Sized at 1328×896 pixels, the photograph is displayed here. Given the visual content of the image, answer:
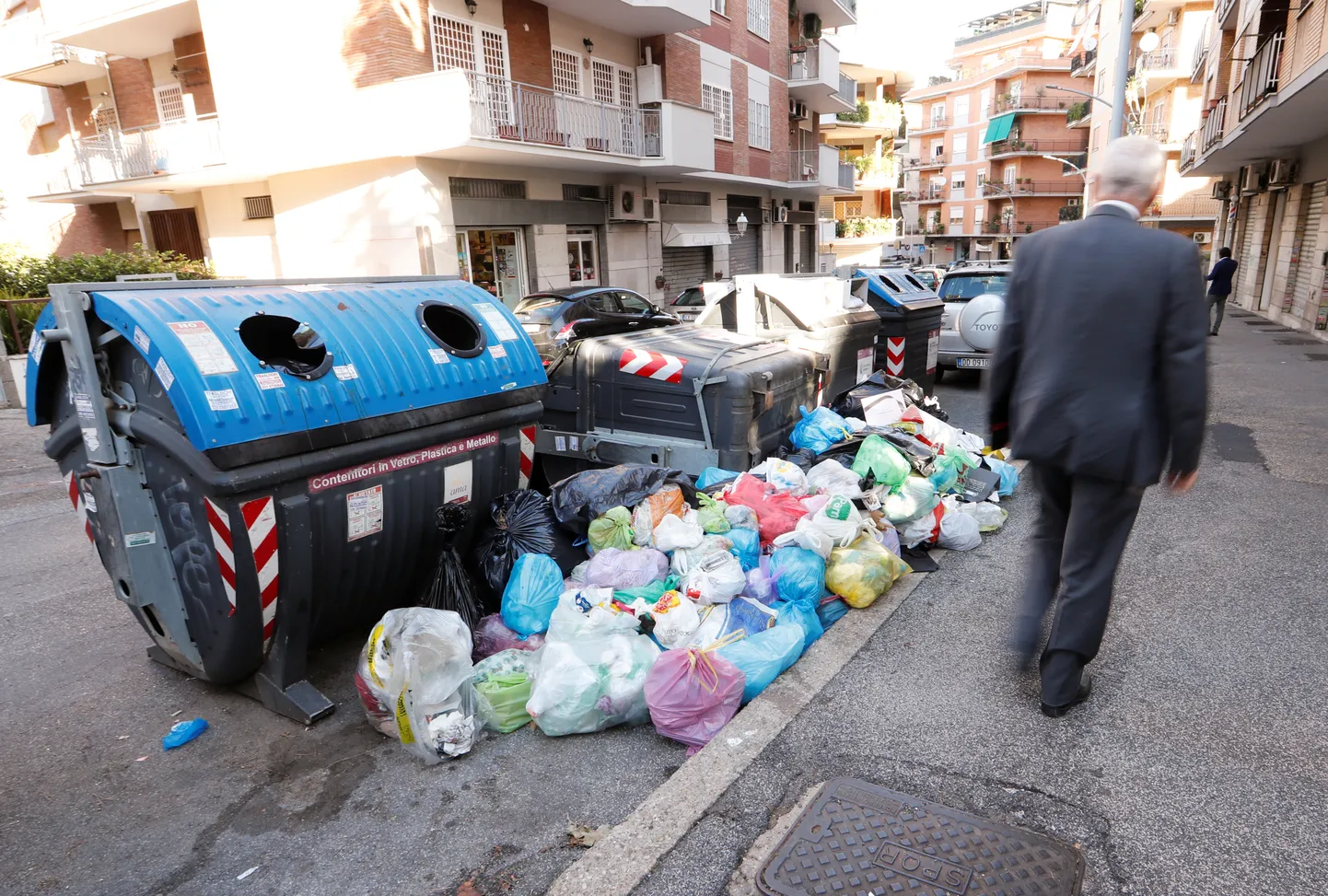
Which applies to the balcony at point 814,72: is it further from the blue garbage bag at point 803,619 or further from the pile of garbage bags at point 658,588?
the blue garbage bag at point 803,619

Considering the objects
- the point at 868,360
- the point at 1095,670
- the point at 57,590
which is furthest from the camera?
the point at 868,360

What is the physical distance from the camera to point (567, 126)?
1630 cm

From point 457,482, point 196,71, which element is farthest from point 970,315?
point 196,71

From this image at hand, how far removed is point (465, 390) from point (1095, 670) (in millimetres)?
3131

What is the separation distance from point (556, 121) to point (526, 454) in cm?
1333

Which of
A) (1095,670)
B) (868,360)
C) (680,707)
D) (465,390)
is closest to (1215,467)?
(868,360)

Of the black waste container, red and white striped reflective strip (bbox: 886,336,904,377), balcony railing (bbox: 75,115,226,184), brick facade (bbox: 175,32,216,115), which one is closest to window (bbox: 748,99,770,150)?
brick facade (bbox: 175,32,216,115)

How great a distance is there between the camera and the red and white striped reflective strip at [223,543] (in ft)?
10.1

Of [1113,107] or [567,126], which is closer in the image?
[1113,107]

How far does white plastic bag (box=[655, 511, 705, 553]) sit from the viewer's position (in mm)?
4156

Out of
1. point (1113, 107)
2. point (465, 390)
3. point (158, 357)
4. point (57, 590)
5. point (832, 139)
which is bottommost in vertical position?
point (57, 590)

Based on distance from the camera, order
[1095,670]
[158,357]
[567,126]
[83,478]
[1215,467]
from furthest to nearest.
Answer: [567,126] → [1215,467] → [83,478] → [1095,670] → [158,357]

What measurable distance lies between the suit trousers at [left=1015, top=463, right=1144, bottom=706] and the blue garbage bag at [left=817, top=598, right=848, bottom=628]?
1112 millimetres

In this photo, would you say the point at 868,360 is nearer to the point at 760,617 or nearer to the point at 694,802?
the point at 760,617
